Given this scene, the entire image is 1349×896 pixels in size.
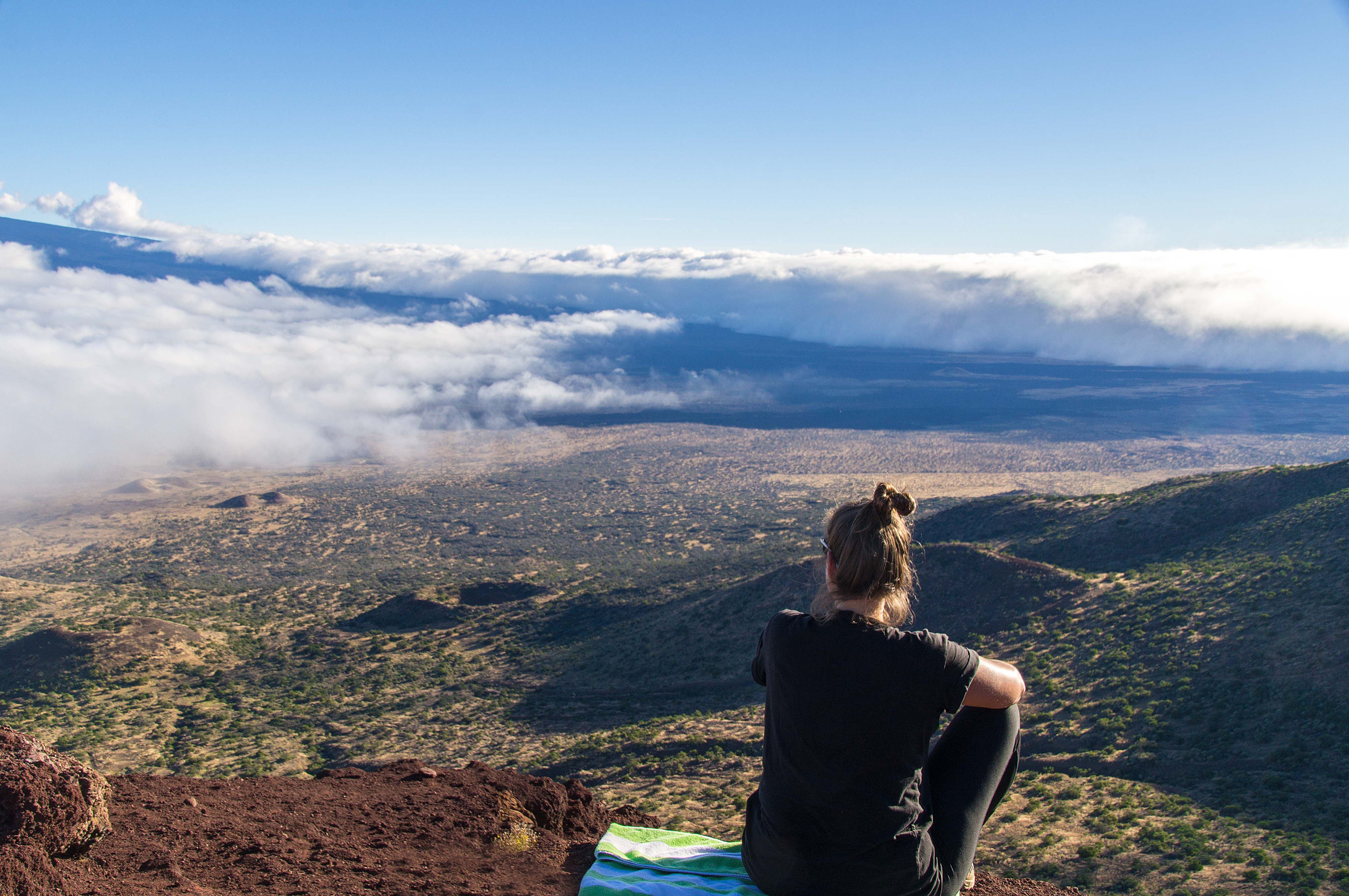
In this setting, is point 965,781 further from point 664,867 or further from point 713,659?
point 713,659

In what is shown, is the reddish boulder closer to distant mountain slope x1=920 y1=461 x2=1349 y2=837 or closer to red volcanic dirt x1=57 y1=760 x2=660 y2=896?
red volcanic dirt x1=57 y1=760 x2=660 y2=896

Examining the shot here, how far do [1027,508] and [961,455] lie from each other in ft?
226

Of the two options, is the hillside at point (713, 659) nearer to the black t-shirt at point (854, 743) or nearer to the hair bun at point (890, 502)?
the black t-shirt at point (854, 743)

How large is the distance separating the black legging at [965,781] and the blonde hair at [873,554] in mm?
683

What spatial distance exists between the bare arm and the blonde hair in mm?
333

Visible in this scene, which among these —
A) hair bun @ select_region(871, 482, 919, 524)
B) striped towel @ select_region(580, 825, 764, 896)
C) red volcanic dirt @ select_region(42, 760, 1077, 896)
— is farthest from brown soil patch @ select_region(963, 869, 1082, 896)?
hair bun @ select_region(871, 482, 919, 524)

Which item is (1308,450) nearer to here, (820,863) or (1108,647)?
(1108,647)

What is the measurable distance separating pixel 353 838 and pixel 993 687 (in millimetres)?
5117

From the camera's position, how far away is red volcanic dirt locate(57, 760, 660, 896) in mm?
4785

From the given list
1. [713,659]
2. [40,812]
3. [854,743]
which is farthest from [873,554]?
[713,659]

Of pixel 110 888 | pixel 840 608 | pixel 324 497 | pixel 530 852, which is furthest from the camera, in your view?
pixel 324 497

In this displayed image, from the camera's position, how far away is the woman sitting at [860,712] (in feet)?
9.21

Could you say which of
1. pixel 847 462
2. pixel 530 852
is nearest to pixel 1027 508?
pixel 530 852

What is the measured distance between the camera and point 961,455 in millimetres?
103750
